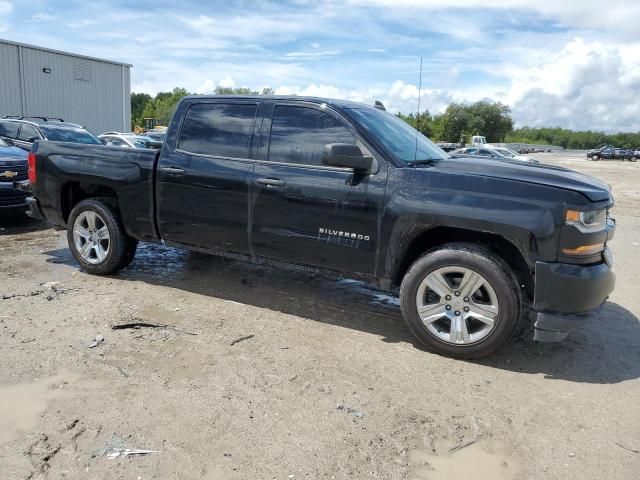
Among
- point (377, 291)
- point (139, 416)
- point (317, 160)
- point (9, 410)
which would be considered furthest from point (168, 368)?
point (377, 291)

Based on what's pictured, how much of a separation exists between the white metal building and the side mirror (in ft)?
87.2

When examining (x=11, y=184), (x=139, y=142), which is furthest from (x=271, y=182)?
(x=139, y=142)

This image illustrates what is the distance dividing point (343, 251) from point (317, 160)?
0.80m

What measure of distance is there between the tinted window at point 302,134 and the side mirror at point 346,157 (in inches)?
10.7

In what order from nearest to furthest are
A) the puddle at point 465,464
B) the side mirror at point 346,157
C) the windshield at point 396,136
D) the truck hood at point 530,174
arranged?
the puddle at point 465,464
the truck hood at point 530,174
the side mirror at point 346,157
the windshield at point 396,136

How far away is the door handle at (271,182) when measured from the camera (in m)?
4.66

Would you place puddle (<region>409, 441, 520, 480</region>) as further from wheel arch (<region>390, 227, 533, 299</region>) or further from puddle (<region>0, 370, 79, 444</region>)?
puddle (<region>0, 370, 79, 444</region>)

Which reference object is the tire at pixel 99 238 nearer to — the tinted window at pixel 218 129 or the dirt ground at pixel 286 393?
the dirt ground at pixel 286 393

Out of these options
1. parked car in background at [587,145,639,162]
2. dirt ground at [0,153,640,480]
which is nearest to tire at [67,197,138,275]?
dirt ground at [0,153,640,480]

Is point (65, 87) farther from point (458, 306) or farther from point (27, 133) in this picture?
point (458, 306)

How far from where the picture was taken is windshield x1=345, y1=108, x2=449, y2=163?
4508mm

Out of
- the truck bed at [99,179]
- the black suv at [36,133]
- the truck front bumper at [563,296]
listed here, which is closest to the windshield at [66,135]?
the black suv at [36,133]

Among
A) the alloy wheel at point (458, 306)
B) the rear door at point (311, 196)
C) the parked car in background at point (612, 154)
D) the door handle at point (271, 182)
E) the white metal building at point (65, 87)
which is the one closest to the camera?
the alloy wheel at point (458, 306)

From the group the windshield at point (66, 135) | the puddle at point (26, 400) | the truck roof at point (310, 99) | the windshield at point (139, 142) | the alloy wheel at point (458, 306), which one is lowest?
the puddle at point (26, 400)
